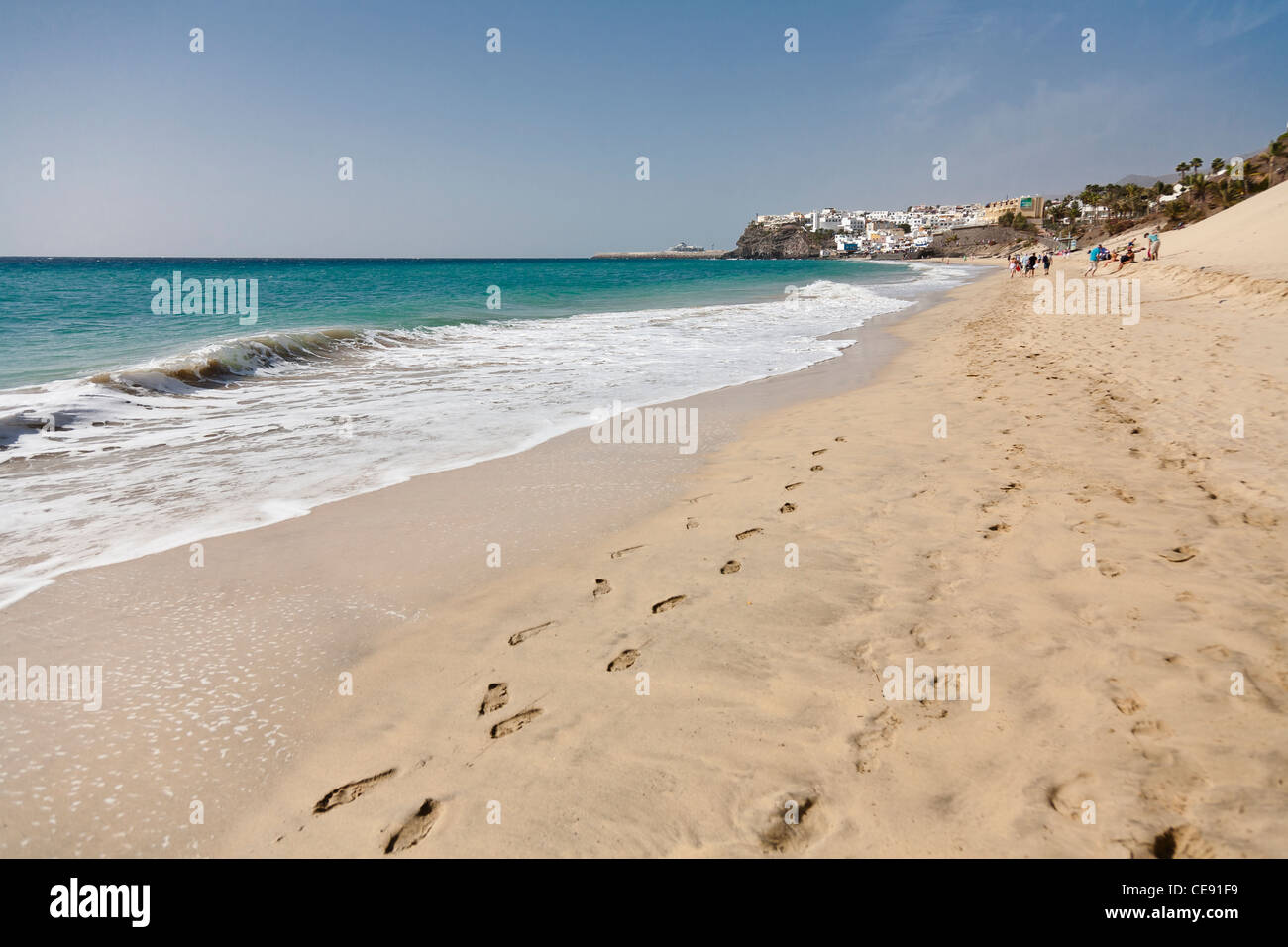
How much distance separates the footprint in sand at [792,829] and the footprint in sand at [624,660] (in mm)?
1110

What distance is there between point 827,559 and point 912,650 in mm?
1074

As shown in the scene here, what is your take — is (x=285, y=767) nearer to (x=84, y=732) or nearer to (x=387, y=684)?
(x=387, y=684)

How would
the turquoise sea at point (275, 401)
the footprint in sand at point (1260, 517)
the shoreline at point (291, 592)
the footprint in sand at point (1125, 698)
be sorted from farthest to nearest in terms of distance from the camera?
the turquoise sea at point (275, 401) < the footprint in sand at point (1260, 517) < the shoreline at point (291, 592) < the footprint in sand at point (1125, 698)

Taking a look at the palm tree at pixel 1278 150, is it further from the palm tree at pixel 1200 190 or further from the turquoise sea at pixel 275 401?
the turquoise sea at pixel 275 401

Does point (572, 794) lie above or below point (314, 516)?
below

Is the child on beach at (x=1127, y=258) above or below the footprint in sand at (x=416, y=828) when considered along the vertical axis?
above

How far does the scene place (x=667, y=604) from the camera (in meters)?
3.80

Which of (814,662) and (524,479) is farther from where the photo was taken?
(524,479)

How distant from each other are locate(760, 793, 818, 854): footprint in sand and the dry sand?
1cm

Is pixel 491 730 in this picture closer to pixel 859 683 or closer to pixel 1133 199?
pixel 859 683

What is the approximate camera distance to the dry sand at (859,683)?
2.26 metres

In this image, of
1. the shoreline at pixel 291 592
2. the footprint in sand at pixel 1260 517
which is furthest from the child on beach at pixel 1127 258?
the shoreline at pixel 291 592
